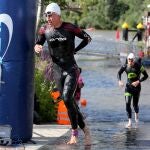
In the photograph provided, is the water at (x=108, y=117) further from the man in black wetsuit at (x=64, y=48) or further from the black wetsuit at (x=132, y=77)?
the man in black wetsuit at (x=64, y=48)

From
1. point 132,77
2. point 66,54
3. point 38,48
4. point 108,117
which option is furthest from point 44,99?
point 38,48

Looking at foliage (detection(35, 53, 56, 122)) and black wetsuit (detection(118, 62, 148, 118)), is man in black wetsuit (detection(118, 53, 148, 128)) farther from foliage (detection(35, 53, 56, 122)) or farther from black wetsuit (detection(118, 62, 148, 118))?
foliage (detection(35, 53, 56, 122))

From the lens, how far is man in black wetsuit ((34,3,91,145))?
9562 mm

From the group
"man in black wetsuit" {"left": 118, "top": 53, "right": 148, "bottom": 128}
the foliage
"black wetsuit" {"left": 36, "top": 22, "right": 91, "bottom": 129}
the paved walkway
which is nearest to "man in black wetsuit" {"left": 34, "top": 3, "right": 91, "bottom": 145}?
"black wetsuit" {"left": 36, "top": 22, "right": 91, "bottom": 129}

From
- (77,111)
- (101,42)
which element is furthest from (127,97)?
(101,42)

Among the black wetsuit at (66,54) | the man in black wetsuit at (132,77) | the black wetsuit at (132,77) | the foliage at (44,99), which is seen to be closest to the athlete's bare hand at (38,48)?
the black wetsuit at (66,54)

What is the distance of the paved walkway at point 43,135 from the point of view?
963cm

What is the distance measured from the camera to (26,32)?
9.66 m

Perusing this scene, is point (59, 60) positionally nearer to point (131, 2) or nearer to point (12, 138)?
point (12, 138)

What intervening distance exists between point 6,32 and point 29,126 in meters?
1.48

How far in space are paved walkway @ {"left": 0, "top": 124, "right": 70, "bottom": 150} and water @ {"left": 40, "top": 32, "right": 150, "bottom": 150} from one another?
0.17 meters

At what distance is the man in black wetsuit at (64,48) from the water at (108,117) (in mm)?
733

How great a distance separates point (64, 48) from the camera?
9.66 meters

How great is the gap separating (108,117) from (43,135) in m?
Answer: 5.19
